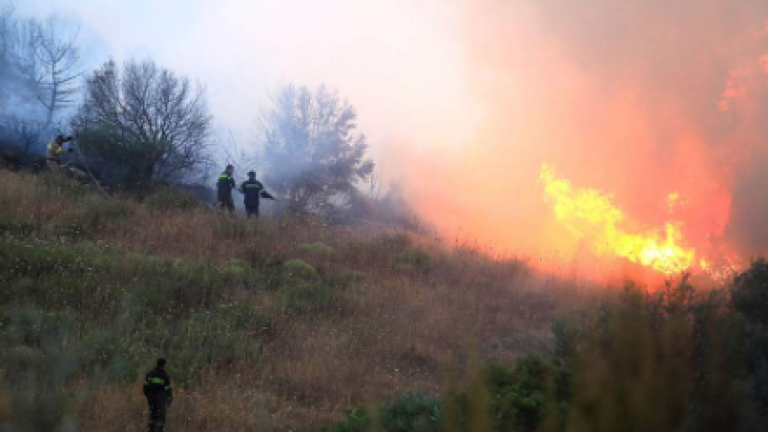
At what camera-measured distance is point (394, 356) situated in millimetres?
8117

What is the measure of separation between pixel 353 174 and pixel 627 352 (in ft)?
70.4

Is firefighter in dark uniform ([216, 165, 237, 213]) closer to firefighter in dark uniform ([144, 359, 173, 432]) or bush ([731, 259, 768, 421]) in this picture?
firefighter in dark uniform ([144, 359, 173, 432])

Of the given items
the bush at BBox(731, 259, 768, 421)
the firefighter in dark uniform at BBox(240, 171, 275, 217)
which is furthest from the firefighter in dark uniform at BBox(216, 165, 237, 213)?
the bush at BBox(731, 259, 768, 421)

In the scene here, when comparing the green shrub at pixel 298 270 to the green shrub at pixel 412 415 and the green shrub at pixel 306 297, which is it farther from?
the green shrub at pixel 412 415

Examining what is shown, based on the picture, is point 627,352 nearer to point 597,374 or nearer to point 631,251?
point 597,374

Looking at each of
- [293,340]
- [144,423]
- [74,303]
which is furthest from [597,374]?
[74,303]

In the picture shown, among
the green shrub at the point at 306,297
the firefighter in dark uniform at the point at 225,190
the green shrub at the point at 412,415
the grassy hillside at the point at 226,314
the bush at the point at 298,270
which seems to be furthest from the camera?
the firefighter in dark uniform at the point at 225,190

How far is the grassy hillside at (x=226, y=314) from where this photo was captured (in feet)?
19.5

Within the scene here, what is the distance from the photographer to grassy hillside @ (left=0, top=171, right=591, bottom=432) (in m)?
5.94

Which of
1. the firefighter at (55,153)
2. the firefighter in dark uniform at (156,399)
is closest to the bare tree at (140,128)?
the firefighter at (55,153)

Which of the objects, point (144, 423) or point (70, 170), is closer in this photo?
point (144, 423)

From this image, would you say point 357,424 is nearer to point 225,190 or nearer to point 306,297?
point 306,297

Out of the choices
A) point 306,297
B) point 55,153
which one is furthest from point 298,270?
point 55,153

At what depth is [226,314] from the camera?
8.49m
